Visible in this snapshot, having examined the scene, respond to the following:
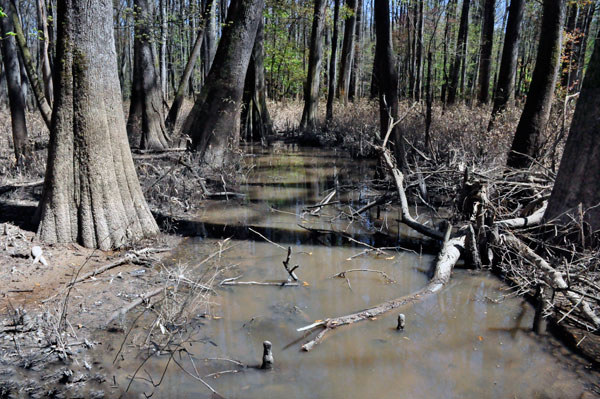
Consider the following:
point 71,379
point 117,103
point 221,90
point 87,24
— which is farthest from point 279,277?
point 221,90

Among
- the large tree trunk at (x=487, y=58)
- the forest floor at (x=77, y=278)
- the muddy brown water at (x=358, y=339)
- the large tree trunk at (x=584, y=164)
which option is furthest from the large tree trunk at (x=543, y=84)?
the large tree trunk at (x=487, y=58)

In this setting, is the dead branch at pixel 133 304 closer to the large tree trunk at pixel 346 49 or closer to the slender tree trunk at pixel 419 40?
the slender tree trunk at pixel 419 40

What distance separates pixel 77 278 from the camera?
4.63m

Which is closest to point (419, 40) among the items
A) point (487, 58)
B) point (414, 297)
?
point (487, 58)

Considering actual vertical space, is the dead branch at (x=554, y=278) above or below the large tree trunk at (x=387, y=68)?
below

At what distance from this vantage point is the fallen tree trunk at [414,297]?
3.99m

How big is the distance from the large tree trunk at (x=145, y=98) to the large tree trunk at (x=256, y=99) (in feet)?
12.9

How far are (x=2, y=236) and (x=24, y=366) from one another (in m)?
2.48

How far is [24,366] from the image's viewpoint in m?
3.24

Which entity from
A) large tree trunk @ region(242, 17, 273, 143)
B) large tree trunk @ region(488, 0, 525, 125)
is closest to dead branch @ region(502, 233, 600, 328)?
large tree trunk @ region(488, 0, 525, 125)

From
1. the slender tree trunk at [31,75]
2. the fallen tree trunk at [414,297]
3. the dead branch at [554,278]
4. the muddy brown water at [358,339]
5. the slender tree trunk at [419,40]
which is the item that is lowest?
the muddy brown water at [358,339]

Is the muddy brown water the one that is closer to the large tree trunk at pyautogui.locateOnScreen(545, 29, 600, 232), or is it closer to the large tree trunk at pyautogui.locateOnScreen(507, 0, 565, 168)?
the large tree trunk at pyautogui.locateOnScreen(545, 29, 600, 232)

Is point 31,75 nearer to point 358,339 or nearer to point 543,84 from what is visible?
point 358,339

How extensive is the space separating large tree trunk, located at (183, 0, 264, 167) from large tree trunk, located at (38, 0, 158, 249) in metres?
4.19
